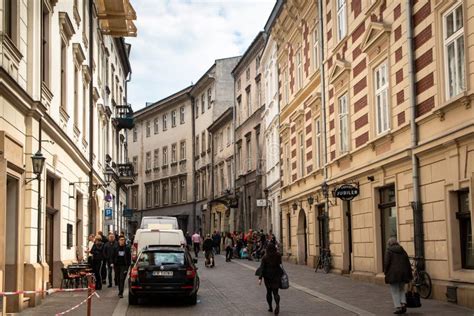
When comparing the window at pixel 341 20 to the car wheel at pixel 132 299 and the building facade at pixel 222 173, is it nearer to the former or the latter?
the car wheel at pixel 132 299

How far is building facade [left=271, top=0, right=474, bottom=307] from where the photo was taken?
15781 millimetres

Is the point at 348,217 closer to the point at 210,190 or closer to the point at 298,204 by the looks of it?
the point at 298,204


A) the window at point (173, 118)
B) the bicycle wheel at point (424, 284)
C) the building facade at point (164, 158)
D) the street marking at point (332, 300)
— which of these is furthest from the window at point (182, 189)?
the bicycle wheel at point (424, 284)

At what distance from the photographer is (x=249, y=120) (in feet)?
157

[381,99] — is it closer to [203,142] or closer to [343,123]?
[343,123]

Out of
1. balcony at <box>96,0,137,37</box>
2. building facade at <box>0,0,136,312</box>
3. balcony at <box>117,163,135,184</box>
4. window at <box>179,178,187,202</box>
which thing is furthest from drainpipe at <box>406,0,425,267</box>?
window at <box>179,178,187,202</box>

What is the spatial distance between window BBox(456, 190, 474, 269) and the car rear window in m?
6.50

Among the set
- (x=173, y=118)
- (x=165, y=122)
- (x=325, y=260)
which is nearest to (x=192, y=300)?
(x=325, y=260)

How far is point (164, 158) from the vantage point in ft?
233

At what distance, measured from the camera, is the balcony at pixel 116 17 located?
32531 mm

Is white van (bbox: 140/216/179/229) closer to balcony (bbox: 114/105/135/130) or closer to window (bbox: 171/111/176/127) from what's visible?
balcony (bbox: 114/105/135/130)

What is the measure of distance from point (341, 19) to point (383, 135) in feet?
21.3

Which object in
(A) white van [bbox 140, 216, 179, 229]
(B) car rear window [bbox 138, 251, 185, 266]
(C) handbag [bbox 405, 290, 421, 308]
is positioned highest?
(A) white van [bbox 140, 216, 179, 229]

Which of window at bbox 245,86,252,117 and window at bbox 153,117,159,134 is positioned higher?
window at bbox 153,117,159,134
